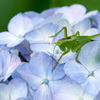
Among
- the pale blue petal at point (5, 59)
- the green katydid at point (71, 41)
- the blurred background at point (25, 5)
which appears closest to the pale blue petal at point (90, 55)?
the green katydid at point (71, 41)

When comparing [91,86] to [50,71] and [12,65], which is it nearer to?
[50,71]

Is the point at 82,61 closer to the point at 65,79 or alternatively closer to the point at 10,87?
the point at 65,79

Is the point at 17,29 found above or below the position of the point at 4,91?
above

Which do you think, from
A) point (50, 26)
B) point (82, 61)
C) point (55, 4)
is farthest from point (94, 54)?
point (55, 4)

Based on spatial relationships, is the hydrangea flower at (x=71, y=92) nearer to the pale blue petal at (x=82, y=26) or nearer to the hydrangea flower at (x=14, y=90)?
the hydrangea flower at (x=14, y=90)

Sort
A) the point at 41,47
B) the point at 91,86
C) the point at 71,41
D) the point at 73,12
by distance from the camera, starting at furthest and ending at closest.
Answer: the point at 73,12 < the point at 71,41 < the point at 41,47 < the point at 91,86

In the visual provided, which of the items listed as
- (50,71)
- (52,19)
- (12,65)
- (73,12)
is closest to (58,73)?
(50,71)

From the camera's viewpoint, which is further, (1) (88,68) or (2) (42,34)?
(2) (42,34)
